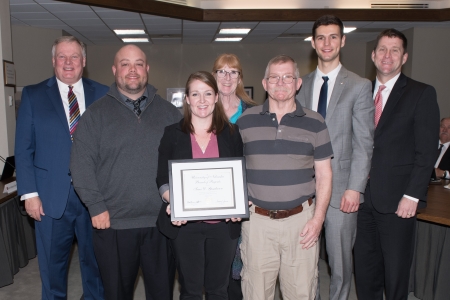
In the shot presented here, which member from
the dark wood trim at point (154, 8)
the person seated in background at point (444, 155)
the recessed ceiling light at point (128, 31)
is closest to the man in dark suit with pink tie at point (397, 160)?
the person seated in background at point (444, 155)

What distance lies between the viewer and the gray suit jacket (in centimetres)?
239

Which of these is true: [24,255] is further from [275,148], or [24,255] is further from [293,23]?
[293,23]

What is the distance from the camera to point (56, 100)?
101 inches

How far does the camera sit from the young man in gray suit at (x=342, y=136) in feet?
7.84

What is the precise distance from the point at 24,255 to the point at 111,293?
2.20 metres

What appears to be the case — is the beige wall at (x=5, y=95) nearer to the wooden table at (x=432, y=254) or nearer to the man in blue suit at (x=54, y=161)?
the man in blue suit at (x=54, y=161)

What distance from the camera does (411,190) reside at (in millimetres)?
2467

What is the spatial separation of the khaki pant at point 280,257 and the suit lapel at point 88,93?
1.29m

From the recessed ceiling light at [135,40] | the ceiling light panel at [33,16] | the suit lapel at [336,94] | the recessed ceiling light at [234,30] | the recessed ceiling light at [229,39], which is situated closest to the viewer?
the suit lapel at [336,94]

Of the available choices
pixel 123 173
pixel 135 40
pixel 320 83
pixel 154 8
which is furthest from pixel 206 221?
pixel 135 40

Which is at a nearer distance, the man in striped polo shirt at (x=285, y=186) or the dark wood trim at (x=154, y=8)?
the man in striped polo shirt at (x=285, y=186)

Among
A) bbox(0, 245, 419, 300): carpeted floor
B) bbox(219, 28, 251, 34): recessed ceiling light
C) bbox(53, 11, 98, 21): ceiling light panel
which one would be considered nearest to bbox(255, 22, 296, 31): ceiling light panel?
bbox(219, 28, 251, 34): recessed ceiling light

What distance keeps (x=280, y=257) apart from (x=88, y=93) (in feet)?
5.31

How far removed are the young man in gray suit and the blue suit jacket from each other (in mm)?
1602
